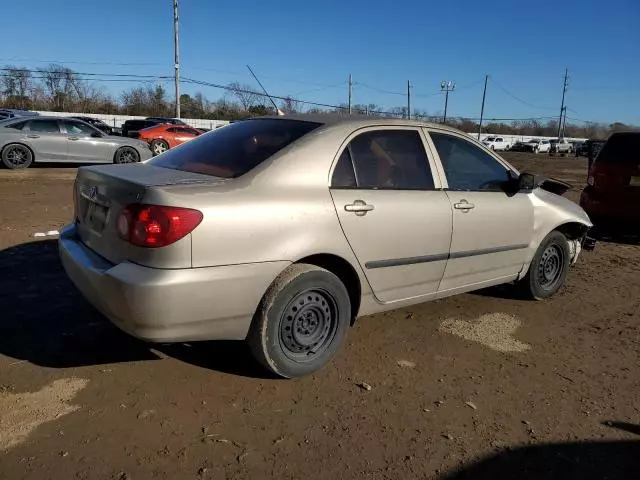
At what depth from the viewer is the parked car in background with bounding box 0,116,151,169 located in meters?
14.6

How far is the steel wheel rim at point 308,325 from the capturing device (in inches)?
133

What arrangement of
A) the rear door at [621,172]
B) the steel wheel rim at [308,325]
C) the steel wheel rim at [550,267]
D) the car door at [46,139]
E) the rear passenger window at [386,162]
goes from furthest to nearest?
→ the car door at [46,139], the rear door at [621,172], the steel wheel rim at [550,267], the rear passenger window at [386,162], the steel wheel rim at [308,325]

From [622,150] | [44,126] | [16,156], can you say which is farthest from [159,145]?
[622,150]

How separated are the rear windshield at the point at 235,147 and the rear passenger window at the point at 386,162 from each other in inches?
13.9

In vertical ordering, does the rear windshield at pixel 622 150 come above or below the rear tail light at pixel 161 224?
above

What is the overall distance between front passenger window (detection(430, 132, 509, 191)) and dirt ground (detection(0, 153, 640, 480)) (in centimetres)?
114

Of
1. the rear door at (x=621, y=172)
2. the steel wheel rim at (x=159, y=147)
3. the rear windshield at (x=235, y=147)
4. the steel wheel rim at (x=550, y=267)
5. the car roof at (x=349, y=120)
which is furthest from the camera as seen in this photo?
the steel wheel rim at (x=159, y=147)

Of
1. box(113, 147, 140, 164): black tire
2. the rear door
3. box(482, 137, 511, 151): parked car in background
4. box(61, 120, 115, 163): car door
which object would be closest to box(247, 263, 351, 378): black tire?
the rear door

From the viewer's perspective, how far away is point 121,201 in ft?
10.1

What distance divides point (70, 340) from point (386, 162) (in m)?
2.51

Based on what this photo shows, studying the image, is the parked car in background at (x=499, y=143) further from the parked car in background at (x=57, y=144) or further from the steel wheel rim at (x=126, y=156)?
the parked car in background at (x=57, y=144)

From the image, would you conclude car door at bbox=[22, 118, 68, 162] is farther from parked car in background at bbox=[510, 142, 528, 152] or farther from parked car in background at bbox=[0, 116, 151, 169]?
parked car in background at bbox=[510, 142, 528, 152]

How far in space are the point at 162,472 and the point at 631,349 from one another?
3.50 meters

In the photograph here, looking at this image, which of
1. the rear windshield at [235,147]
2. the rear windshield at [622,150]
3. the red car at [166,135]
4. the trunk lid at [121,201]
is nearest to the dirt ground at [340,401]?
the trunk lid at [121,201]
